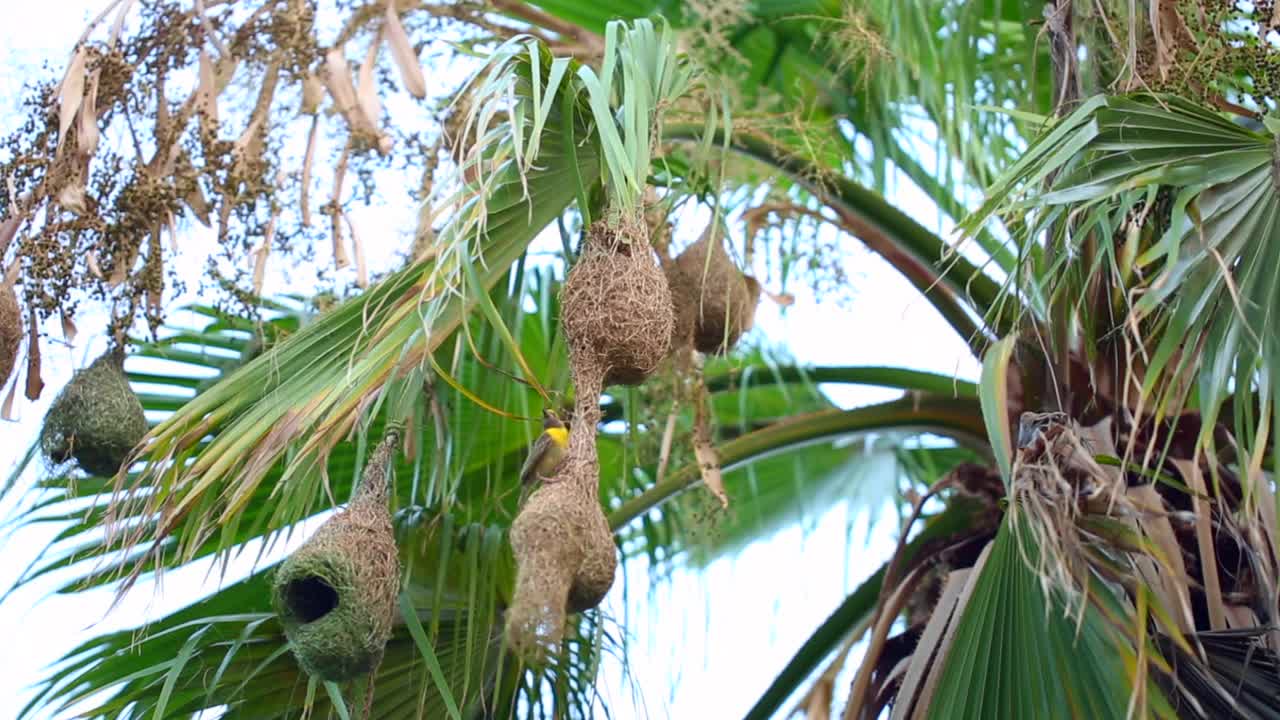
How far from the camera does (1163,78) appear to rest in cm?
199

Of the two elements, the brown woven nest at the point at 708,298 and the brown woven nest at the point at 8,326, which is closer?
the brown woven nest at the point at 8,326

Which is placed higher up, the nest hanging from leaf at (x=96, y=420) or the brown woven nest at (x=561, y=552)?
the nest hanging from leaf at (x=96, y=420)

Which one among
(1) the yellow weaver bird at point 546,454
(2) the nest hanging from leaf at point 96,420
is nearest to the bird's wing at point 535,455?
(1) the yellow weaver bird at point 546,454

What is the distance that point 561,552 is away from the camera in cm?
163

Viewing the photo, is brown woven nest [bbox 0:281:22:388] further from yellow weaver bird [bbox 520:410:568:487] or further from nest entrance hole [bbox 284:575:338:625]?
yellow weaver bird [bbox 520:410:568:487]

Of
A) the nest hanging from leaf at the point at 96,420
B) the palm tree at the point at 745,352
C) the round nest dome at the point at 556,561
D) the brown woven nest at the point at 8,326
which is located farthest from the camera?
the nest hanging from leaf at the point at 96,420

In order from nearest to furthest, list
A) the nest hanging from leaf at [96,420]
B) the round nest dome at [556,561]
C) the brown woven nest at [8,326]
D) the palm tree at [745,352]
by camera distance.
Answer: the round nest dome at [556,561] → the palm tree at [745,352] → the brown woven nest at [8,326] → the nest hanging from leaf at [96,420]

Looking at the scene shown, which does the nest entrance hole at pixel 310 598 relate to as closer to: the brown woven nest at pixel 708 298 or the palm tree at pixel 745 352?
the palm tree at pixel 745 352

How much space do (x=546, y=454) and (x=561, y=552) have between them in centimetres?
61

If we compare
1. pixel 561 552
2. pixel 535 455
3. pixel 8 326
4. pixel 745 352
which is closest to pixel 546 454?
pixel 535 455

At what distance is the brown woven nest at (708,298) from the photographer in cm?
243

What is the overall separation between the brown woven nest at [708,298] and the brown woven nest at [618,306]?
1.39 feet

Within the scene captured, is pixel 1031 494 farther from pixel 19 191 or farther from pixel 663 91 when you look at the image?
pixel 19 191

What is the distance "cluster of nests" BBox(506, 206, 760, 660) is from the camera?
1.59 metres
